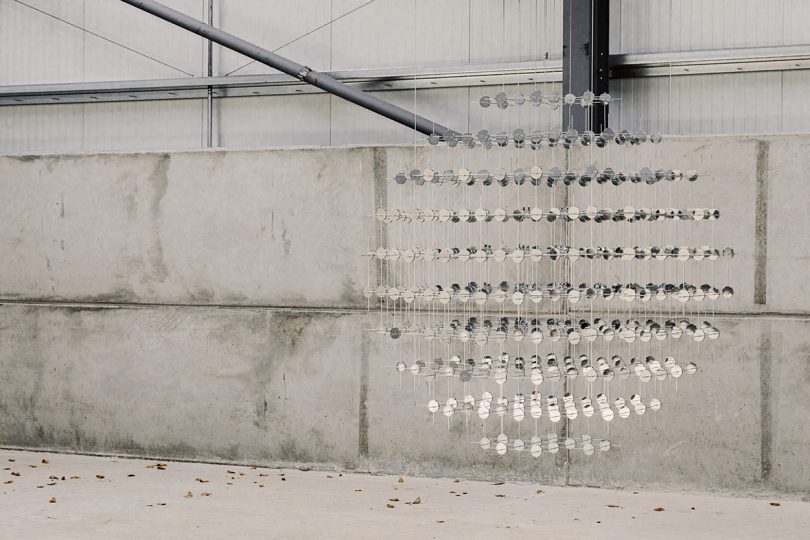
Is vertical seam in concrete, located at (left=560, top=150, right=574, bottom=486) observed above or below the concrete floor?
above

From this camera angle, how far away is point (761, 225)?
26.4ft

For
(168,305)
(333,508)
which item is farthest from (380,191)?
(333,508)

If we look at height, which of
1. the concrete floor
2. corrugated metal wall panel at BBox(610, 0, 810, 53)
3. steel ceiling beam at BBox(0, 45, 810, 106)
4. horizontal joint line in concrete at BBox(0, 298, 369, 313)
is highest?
corrugated metal wall panel at BBox(610, 0, 810, 53)

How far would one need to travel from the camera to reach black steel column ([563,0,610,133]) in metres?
8.79

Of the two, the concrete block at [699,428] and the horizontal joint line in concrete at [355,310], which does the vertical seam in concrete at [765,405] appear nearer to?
the concrete block at [699,428]

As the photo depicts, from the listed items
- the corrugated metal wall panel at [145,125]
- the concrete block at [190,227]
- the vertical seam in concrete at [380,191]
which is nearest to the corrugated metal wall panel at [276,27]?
the corrugated metal wall panel at [145,125]

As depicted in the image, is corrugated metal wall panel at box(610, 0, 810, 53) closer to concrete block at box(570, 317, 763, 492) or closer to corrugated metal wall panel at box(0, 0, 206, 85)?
concrete block at box(570, 317, 763, 492)

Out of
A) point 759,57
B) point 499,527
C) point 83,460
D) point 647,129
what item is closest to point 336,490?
point 499,527

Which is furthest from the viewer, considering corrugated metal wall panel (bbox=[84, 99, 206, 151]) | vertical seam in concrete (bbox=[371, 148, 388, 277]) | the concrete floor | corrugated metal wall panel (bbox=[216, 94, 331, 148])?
corrugated metal wall panel (bbox=[84, 99, 206, 151])

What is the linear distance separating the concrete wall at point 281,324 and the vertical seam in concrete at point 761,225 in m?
0.01

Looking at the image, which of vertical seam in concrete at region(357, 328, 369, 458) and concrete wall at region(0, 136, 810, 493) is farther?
vertical seam in concrete at region(357, 328, 369, 458)

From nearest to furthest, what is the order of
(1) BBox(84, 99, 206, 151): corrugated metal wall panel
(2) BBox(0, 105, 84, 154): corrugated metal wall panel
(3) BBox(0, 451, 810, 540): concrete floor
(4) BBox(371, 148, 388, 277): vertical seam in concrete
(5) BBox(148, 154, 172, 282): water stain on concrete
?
(3) BBox(0, 451, 810, 540): concrete floor
(4) BBox(371, 148, 388, 277): vertical seam in concrete
(5) BBox(148, 154, 172, 282): water stain on concrete
(1) BBox(84, 99, 206, 151): corrugated metal wall panel
(2) BBox(0, 105, 84, 154): corrugated metal wall panel

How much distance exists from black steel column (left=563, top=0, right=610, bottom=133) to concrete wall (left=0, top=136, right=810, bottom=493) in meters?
0.75

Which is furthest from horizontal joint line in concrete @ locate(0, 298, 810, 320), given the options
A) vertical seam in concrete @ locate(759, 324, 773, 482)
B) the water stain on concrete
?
the water stain on concrete
